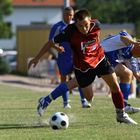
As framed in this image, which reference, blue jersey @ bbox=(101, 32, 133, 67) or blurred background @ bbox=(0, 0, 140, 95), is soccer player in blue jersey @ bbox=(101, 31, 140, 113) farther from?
blurred background @ bbox=(0, 0, 140, 95)

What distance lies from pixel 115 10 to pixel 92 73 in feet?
182

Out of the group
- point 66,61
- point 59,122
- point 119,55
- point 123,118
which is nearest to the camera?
point 59,122

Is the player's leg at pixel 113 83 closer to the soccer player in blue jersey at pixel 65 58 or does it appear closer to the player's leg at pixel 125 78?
the player's leg at pixel 125 78

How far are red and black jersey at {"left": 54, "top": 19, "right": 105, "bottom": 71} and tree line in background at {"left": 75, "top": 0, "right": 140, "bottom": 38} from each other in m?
52.7

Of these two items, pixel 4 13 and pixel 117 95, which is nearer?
pixel 117 95

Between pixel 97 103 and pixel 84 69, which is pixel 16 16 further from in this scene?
pixel 84 69

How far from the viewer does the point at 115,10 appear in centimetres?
6581

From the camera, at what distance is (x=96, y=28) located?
10578mm

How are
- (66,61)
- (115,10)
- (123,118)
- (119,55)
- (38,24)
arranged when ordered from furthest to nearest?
(38,24) → (115,10) → (66,61) → (119,55) → (123,118)

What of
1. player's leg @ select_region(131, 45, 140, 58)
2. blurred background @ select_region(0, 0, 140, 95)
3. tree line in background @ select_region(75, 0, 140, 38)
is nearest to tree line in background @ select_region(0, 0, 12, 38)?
blurred background @ select_region(0, 0, 140, 95)

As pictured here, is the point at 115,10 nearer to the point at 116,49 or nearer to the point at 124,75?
the point at 124,75

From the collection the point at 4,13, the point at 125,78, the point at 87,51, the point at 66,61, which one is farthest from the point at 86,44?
the point at 4,13

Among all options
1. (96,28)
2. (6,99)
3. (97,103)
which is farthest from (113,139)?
(6,99)

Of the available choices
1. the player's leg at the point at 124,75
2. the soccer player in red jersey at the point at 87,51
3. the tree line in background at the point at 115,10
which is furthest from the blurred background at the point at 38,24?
the soccer player in red jersey at the point at 87,51
